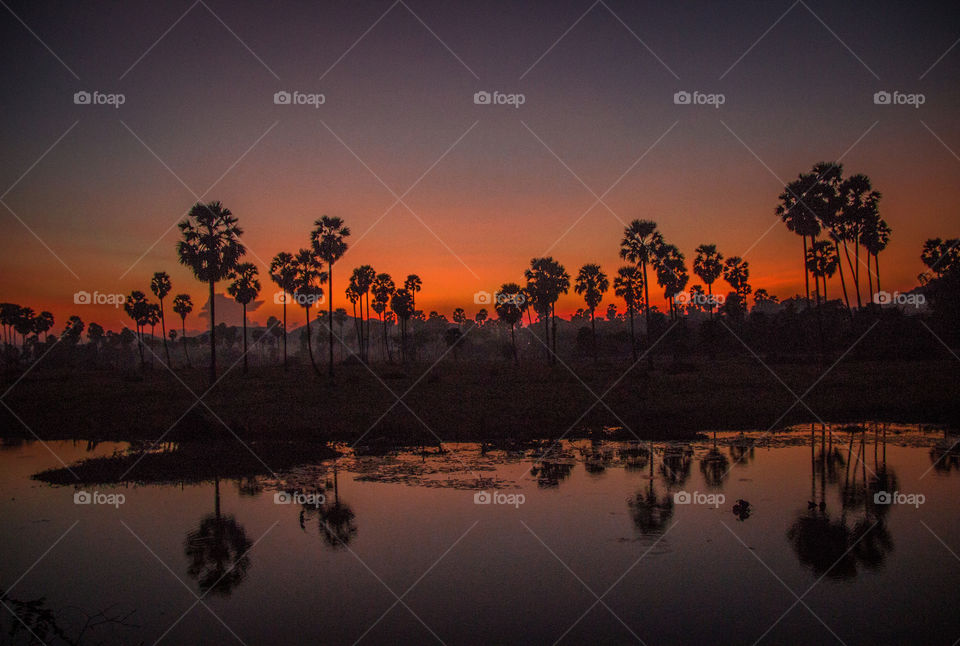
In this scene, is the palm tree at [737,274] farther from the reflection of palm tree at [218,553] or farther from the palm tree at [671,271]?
the reflection of palm tree at [218,553]

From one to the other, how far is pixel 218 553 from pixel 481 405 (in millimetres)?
28033

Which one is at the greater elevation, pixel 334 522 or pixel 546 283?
pixel 546 283

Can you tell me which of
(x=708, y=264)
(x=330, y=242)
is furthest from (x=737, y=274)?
(x=330, y=242)

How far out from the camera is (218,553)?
47.7 ft

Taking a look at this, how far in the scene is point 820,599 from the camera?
1130 cm

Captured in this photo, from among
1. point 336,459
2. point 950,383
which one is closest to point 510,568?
point 336,459

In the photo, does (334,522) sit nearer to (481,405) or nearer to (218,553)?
(218,553)

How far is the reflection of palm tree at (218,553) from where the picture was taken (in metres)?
12.8

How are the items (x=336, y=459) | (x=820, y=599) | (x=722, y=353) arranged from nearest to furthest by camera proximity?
1. (x=820, y=599)
2. (x=336, y=459)
3. (x=722, y=353)

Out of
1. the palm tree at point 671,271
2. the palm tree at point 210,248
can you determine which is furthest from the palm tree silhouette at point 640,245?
the palm tree at point 210,248

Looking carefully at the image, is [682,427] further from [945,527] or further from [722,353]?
[722,353]

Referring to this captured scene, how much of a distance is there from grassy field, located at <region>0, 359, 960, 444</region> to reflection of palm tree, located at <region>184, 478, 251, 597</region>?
13272 millimetres

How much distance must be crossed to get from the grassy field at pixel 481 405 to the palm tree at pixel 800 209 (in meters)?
14.5

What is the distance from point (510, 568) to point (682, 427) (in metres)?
22.6
